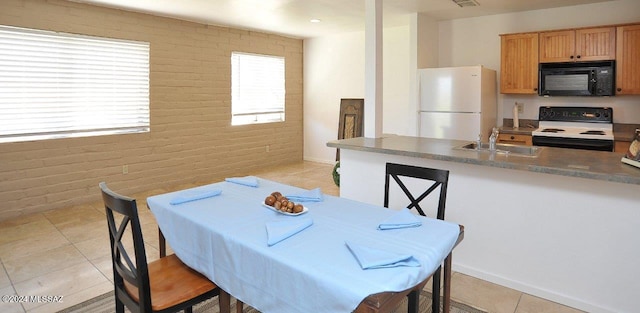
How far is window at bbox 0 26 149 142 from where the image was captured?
4.17 m

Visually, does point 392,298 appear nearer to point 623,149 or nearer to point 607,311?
point 607,311

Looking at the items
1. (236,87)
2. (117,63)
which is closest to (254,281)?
(117,63)

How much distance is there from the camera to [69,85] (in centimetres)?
457

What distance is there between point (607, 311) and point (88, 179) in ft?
16.8

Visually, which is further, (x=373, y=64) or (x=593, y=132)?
(x=593, y=132)

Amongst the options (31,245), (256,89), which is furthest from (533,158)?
(256,89)

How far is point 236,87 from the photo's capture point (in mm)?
6465

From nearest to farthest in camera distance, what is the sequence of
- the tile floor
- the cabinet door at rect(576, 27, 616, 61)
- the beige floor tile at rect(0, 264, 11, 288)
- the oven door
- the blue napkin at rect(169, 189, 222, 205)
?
1. the blue napkin at rect(169, 189, 222, 205)
2. the tile floor
3. the beige floor tile at rect(0, 264, 11, 288)
4. the oven door
5. the cabinet door at rect(576, 27, 616, 61)

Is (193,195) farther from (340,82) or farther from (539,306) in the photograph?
(340,82)

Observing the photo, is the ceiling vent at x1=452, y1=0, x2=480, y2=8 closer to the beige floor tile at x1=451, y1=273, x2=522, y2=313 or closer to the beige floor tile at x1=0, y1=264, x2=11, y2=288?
the beige floor tile at x1=451, y1=273, x2=522, y2=313

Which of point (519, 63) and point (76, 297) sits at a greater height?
point (519, 63)

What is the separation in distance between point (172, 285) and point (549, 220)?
2251 millimetres

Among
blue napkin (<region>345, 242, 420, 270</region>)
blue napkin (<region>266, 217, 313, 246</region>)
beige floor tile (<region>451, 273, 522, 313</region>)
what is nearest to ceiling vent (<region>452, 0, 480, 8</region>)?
beige floor tile (<region>451, 273, 522, 313</region>)

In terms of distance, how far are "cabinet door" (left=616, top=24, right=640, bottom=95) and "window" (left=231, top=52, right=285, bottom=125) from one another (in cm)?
485
